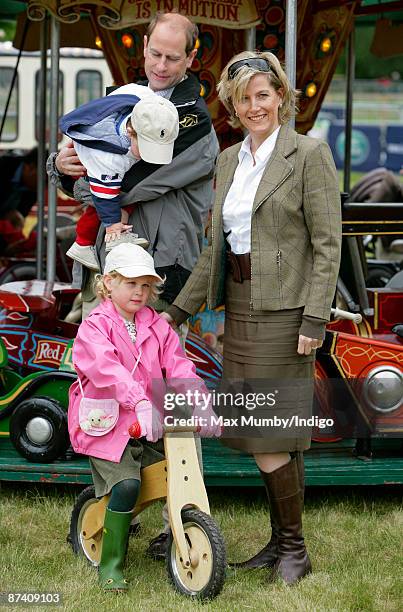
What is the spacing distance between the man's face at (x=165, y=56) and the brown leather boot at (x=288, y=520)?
1.55m

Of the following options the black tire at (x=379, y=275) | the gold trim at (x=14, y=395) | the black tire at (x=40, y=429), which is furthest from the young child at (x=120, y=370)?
the black tire at (x=379, y=275)

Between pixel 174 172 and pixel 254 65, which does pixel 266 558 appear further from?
pixel 254 65

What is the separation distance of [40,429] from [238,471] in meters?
0.94

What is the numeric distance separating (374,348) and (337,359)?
7.1 inches

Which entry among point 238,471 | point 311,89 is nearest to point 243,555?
point 238,471

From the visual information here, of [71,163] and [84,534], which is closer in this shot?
[84,534]

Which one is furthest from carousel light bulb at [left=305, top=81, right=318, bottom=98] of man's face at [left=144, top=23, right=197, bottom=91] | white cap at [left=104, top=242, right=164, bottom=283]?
white cap at [left=104, top=242, right=164, bottom=283]

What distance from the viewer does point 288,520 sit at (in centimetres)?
431

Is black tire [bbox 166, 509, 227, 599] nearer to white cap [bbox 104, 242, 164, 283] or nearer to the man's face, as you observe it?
white cap [bbox 104, 242, 164, 283]

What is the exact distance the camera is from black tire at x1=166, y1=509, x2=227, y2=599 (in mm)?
3969

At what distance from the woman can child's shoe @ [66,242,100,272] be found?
556mm

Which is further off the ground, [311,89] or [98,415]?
[311,89]

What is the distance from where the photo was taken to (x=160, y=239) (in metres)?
4.52

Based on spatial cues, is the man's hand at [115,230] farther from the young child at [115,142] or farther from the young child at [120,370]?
the young child at [120,370]
